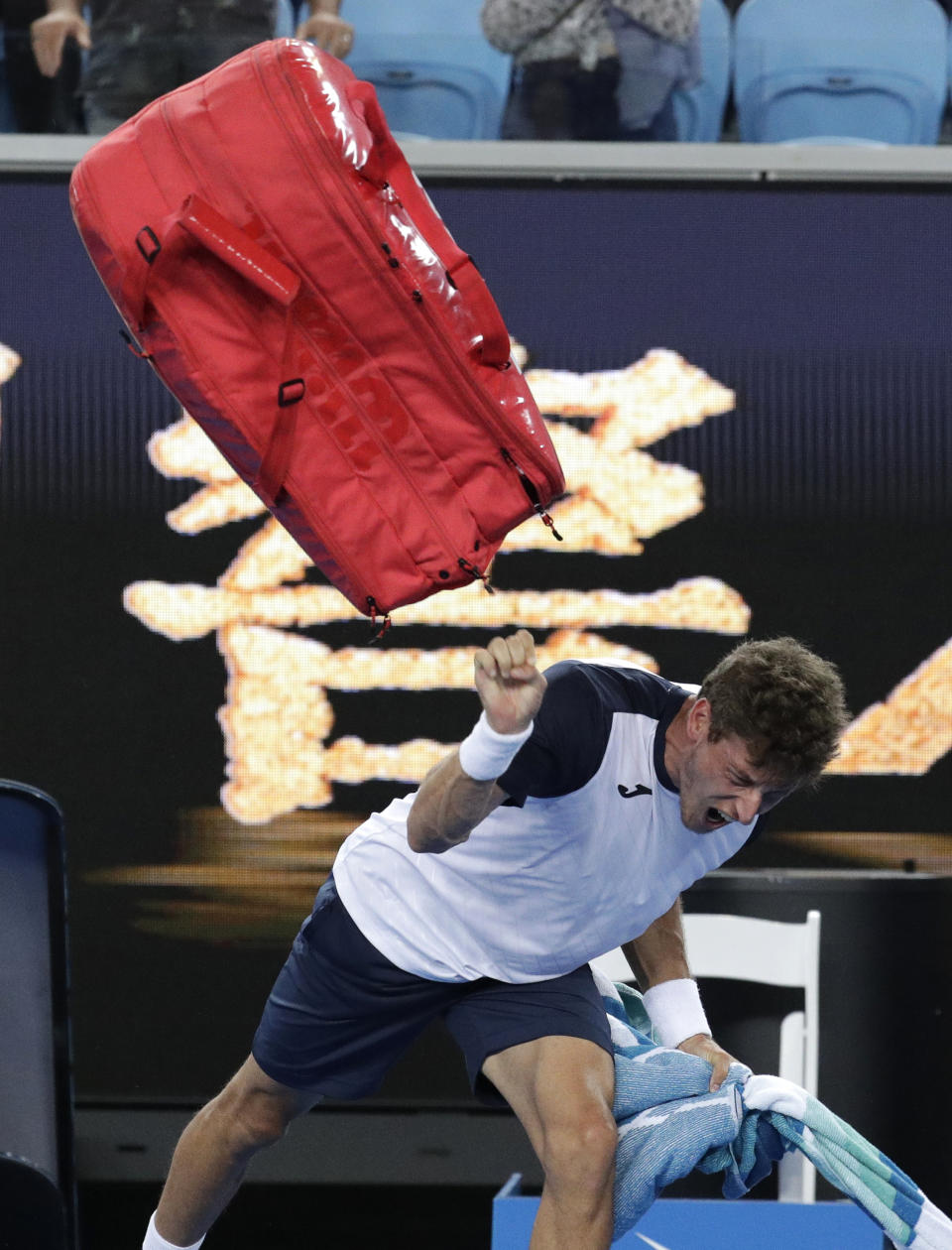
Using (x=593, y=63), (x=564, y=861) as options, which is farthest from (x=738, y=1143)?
(x=593, y=63)

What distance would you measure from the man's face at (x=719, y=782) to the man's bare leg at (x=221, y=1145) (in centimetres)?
81

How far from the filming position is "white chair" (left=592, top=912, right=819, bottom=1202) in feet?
10.5

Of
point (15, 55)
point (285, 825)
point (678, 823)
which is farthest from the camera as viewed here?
point (15, 55)

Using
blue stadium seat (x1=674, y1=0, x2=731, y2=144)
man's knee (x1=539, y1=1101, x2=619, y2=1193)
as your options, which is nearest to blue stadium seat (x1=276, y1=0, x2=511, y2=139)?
blue stadium seat (x1=674, y1=0, x2=731, y2=144)

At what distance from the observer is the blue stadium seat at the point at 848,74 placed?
3783 mm

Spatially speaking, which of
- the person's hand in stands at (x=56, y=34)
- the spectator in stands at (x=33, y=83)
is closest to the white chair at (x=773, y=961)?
the spectator in stands at (x=33, y=83)

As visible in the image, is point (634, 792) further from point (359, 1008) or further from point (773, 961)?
point (773, 961)

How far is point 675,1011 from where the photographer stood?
2.56m

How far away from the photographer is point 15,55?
12.3ft

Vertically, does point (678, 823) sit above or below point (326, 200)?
below

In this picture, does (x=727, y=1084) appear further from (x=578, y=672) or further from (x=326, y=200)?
(x=326, y=200)

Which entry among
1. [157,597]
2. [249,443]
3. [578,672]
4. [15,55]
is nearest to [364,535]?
Answer: [249,443]

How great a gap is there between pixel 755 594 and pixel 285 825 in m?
1.12

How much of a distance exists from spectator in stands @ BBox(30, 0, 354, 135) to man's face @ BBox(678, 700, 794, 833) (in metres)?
2.07
